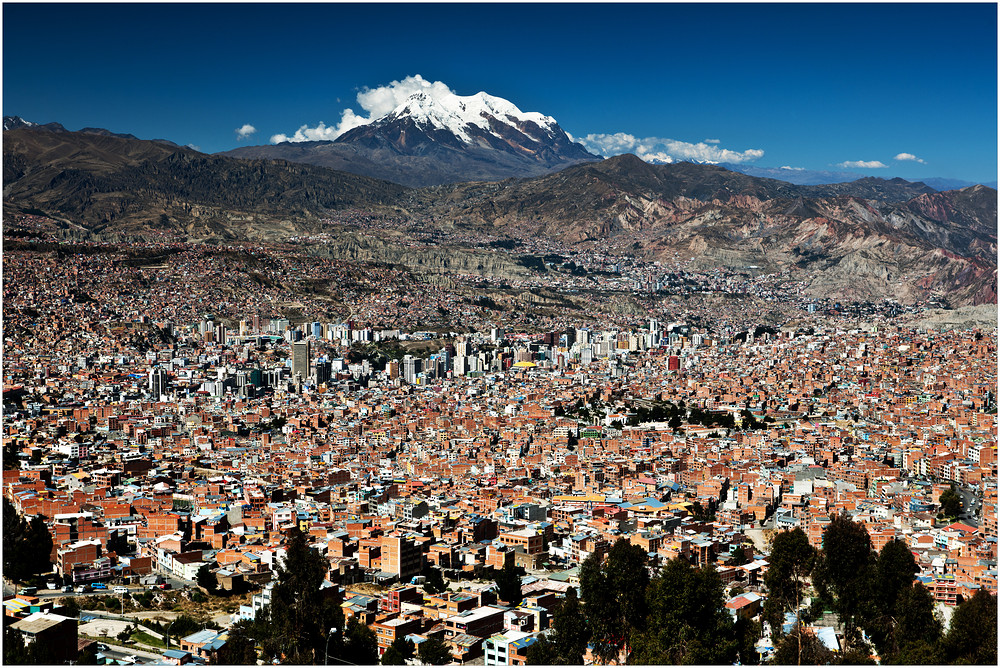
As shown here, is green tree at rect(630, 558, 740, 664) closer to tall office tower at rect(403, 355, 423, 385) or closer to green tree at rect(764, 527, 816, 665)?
green tree at rect(764, 527, 816, 665)

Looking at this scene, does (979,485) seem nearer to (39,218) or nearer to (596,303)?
(596,303)

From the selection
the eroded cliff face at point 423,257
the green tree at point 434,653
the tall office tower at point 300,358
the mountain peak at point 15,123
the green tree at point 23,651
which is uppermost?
the mountain peak at point 15,123

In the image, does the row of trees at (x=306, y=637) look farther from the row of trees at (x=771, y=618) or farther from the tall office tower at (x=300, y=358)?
the tall office tower at (x=300, y=358)

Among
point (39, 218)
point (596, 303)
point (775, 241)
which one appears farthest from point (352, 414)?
point (775, 241)

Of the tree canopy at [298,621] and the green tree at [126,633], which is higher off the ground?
the tree canopy at [298,621]

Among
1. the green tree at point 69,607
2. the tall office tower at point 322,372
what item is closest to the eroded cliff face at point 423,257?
the tall office tower at point 322,372

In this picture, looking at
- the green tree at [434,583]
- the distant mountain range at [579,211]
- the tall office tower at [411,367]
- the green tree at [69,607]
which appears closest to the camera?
the green tree at [69,607]

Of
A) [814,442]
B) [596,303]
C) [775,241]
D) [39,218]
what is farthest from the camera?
[775,241]
